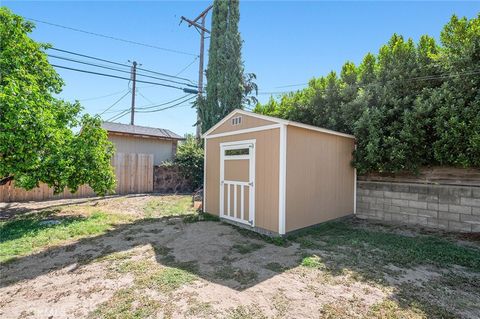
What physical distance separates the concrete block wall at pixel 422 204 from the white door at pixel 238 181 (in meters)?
3.40

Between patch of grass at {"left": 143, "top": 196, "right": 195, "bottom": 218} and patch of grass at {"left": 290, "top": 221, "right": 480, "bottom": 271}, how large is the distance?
12.8 ft

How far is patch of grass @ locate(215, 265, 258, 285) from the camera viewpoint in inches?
A: 123

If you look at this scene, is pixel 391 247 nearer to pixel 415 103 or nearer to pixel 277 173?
pixel 277 173

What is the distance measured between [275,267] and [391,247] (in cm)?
236

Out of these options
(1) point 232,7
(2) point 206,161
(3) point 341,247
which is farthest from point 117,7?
(3) point 341,247

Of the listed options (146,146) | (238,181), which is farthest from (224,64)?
(238,181)

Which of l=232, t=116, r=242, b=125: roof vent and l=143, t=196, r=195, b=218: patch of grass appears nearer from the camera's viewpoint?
l=232, t=116, r=242, b=125: roof vent

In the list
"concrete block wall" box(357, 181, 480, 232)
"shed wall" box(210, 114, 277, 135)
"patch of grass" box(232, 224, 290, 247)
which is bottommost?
"patch of grass" box(232, 224, 290, 247)

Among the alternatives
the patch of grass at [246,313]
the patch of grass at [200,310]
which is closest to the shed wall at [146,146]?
the patch of grass at [200,310]

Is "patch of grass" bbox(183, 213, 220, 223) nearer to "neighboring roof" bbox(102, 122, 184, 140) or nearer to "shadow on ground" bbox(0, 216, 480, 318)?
"shadow on ground" bbox(0, 216, 480, 318)

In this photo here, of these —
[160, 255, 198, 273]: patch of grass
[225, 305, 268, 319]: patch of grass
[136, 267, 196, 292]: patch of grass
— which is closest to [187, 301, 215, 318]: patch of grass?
[225, 305, 268, 319]: patch of grass

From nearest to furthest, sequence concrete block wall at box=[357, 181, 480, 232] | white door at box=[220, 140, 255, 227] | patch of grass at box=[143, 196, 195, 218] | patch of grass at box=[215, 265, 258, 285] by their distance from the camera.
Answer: patch of grass at box=[215, 265, 258, 285] → concrete block wall at box=[357, 181, 480, 232] → white door at box=[220, 140, 255, 227] → patch of grass at box=[143, 196, 195, 218]

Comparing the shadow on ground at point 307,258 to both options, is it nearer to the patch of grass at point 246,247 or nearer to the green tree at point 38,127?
the patch of grass at point 246,247

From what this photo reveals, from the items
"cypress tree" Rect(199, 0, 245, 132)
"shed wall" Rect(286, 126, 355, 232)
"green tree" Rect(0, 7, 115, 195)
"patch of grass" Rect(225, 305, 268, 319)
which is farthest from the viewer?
"cypress tree" Rect(199, 0, 245, 132)
